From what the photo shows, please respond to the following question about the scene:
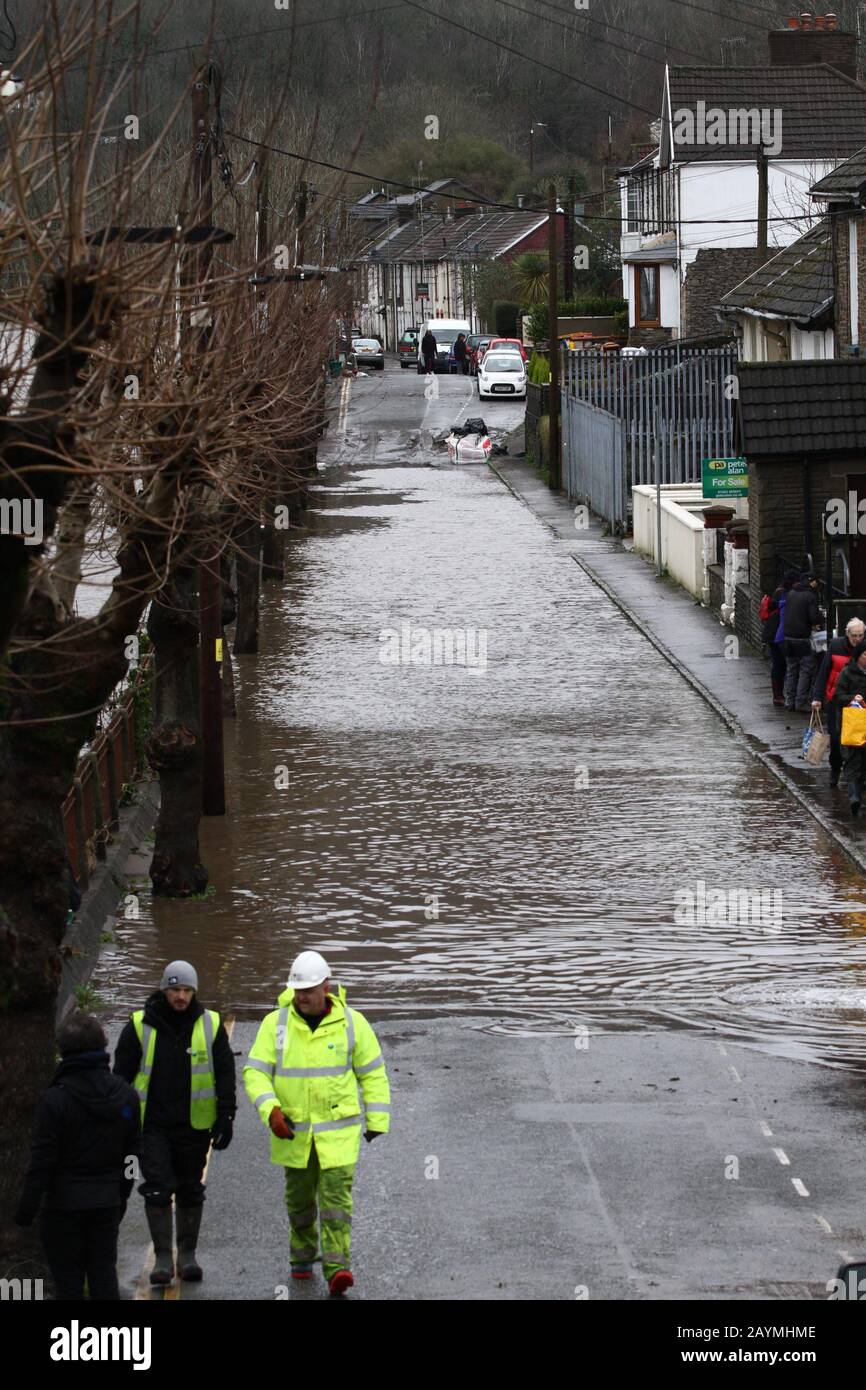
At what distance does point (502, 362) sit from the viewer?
64.8 metres

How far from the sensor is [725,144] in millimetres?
59531

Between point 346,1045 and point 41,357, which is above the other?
point 41,357

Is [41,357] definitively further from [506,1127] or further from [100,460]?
[506,1127]

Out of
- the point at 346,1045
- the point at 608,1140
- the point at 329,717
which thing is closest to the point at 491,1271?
the point at 346,1045

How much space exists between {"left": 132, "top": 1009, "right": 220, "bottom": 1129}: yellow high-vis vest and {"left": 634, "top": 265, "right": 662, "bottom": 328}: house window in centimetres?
5483

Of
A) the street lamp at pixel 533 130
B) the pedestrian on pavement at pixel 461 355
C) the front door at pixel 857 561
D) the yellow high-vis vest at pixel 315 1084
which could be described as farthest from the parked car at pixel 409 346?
the yellow high-vis vest at pixel 315 1084

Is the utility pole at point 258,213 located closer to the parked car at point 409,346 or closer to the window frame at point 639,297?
the window frame at point 639,297

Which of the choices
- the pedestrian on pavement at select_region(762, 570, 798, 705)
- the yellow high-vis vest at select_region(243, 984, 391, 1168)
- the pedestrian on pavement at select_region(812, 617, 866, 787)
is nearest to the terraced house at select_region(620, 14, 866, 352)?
the pedestrian on pavement at select_region(762, 570, 798, 705)

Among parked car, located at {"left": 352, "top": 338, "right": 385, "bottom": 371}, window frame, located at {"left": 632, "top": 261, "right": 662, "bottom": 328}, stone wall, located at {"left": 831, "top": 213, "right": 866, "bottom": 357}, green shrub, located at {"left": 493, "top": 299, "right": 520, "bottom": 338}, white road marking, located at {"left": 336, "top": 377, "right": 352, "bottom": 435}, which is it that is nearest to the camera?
stone wall, located at {"left": 831, "top": 213, "right": 866, "bottom": 357}

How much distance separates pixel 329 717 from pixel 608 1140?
12796 mm

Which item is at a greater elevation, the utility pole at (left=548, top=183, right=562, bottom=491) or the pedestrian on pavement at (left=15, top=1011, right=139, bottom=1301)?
the utility pole at (left=548, top=183, right=562, bottom=491)

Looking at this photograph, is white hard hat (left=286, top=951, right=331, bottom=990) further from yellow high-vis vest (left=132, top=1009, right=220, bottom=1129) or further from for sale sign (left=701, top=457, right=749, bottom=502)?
for sale sign (left=701, top=457, right=749, bottom=502)

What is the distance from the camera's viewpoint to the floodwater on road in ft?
42.0

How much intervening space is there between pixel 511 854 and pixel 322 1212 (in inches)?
329
